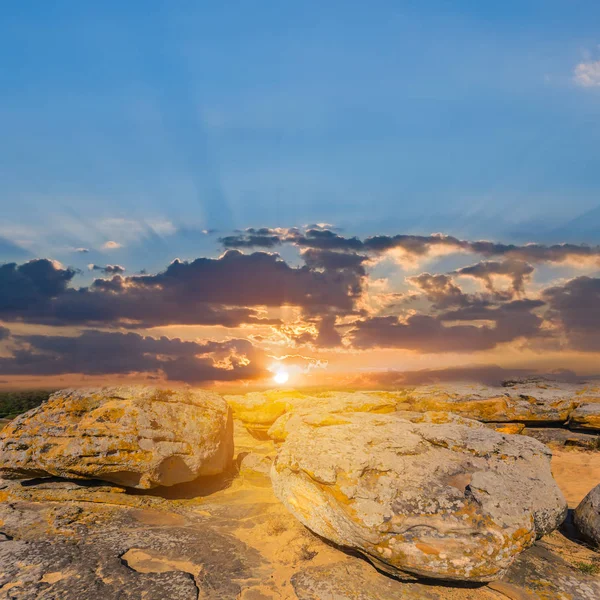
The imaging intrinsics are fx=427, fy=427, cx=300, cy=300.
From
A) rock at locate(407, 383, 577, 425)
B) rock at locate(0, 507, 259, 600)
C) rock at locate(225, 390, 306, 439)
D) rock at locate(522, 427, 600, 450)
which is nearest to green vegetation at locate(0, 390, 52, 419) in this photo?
rock at locate(225, 390, 306, 439)

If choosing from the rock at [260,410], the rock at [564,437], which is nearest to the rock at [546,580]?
the rock at [260,410]

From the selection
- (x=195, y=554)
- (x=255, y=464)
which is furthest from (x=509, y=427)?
(x=195, y=554)

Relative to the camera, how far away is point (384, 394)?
68.0 feet

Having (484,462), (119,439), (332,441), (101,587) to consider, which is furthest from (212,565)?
(484,462)

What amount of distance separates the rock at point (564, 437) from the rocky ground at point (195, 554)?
30.9ft

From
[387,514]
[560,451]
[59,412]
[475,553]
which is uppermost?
[59,412]

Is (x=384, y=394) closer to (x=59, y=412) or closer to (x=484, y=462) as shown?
(x=484, y=462)

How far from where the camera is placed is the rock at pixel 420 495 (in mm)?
6562

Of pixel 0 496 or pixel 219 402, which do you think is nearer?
pixel 0 496

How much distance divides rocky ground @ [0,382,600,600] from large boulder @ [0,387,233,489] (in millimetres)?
633

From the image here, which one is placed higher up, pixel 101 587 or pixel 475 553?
pixel 475 553

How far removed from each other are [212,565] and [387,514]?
10.5ft

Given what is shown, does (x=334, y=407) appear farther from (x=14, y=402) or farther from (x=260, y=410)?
(x=14, y=402)

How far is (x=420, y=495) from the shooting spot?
7.09m
